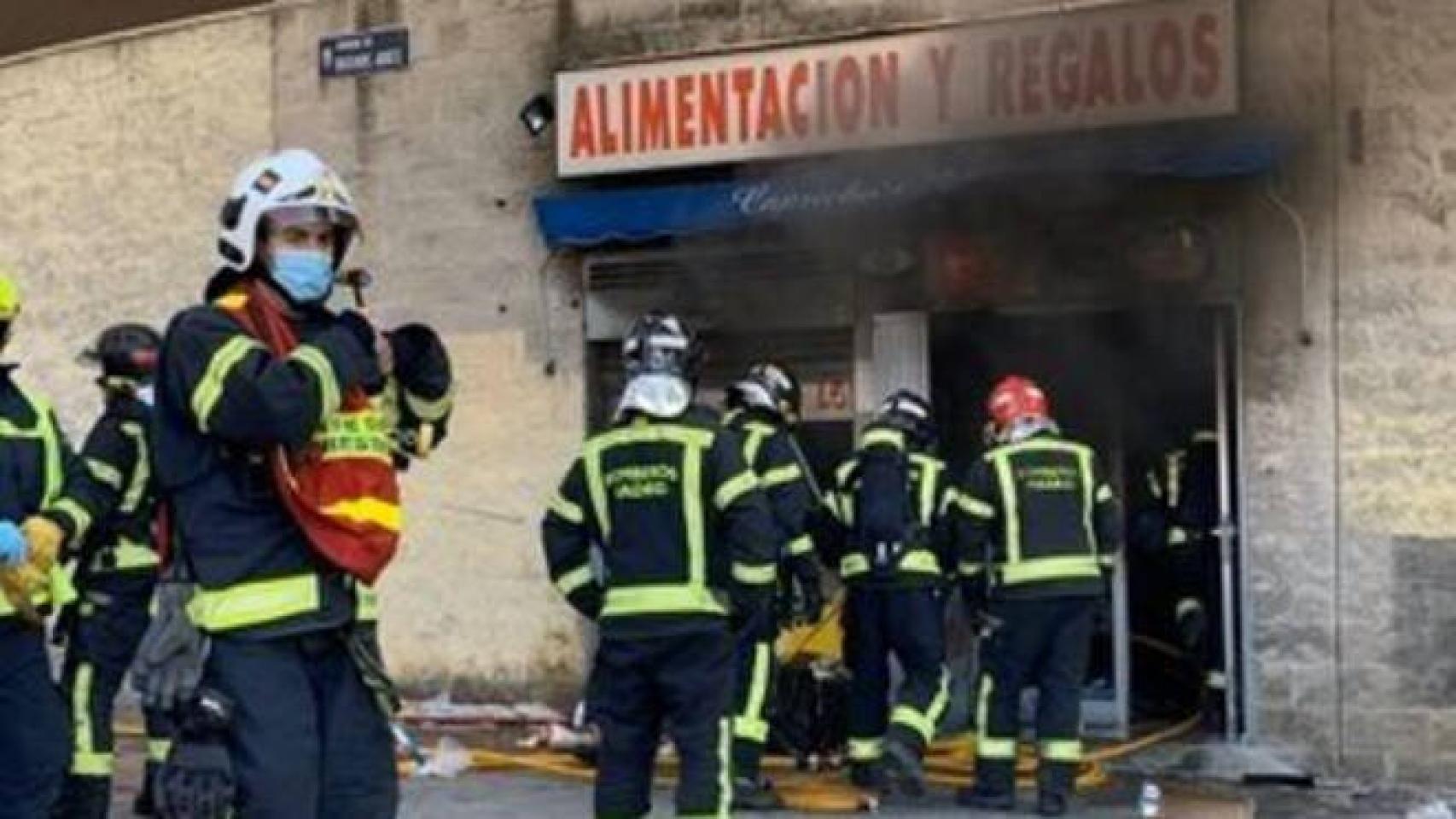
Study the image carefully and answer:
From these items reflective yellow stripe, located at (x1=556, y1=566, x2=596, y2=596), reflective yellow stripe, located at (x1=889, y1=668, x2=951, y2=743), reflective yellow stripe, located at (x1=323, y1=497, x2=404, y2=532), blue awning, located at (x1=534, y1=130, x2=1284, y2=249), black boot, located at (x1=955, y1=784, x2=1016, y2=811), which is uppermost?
blue awning, located at (x1=534, y1=130, x2=1284, y2=249)

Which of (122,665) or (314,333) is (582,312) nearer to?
(122,665)

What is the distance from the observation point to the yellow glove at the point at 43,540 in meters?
6.49

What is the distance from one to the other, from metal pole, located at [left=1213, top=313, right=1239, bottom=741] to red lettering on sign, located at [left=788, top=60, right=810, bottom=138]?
8.54ft

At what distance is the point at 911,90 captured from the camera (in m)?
11.8

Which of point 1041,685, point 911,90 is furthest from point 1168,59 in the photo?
point 1041,685

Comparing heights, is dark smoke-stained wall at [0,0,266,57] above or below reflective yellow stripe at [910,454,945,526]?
above

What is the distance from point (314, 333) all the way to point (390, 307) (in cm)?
916

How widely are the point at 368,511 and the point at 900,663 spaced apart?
595 centimetres

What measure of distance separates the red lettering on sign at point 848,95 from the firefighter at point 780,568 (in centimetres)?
261

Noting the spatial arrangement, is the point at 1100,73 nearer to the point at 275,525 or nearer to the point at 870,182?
the point at 870,182

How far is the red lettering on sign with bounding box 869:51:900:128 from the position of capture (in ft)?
38.8

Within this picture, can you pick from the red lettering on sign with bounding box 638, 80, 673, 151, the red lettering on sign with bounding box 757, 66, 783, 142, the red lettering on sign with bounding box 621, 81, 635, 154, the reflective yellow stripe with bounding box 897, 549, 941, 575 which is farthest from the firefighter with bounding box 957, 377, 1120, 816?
the red lettering on sign with bounding box 621, 81, 635, 154

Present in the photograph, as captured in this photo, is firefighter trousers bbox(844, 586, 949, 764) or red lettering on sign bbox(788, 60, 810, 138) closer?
firefighter trousers bbox(844, 586, 949, 764)

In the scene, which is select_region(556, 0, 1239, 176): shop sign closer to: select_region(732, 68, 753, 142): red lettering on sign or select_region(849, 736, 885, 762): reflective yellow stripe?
select_region(732, 68, 753, 142): red lettering on sign
